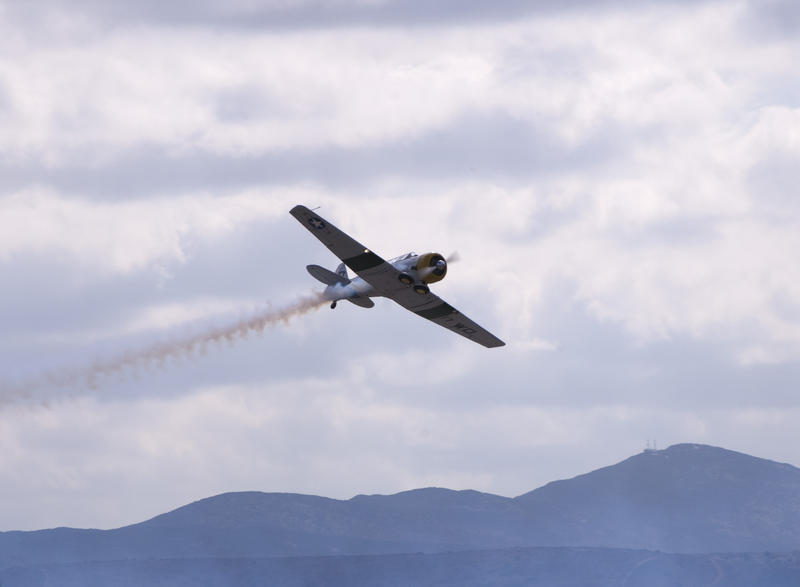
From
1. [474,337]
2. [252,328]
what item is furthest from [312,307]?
[474,337]

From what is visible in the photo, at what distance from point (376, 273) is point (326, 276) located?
7219 millimetres

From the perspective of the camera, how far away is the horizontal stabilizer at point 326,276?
81438 millimetres

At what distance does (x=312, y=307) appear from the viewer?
86375mm

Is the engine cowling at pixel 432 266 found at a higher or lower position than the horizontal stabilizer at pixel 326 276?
lower

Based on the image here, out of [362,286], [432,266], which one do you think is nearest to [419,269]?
[432,266]

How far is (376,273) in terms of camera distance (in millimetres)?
75250

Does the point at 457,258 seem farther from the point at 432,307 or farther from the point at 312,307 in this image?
the point at 312,307

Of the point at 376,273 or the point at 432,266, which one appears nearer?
the point at 432,266

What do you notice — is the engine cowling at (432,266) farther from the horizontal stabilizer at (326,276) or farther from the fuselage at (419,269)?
the horizontal stabilizer at (326,276)

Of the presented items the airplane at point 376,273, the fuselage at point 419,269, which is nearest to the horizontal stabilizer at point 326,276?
the airplane at point 376,273

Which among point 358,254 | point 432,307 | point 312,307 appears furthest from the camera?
point 312,307

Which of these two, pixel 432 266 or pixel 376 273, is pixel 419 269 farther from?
pixel 376 273

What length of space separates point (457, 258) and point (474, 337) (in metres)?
11.3

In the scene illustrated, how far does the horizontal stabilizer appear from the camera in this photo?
8144 cm
